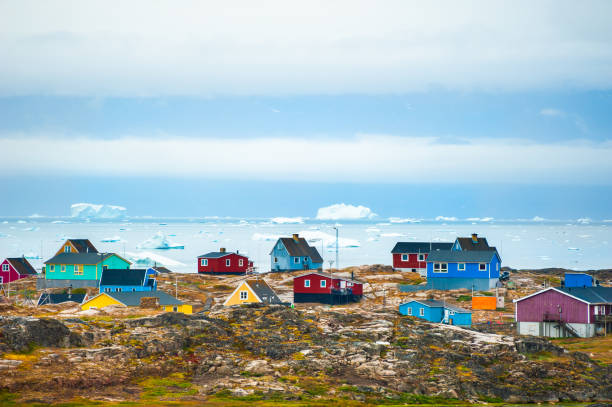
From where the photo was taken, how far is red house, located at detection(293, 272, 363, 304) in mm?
103438

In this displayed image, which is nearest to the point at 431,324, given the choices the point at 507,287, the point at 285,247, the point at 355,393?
the point at 355,393

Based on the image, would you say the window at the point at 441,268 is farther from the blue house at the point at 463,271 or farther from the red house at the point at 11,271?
the red house at the point at 11,271

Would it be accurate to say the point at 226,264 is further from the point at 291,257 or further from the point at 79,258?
the point at 79,258

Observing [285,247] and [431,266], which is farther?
[285,247]

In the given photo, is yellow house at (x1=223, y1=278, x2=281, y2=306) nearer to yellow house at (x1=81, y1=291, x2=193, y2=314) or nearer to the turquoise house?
yellow house at (x1=81, y1=291, x2=193, y2=314)

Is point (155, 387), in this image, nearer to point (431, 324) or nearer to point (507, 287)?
point (431, 324)

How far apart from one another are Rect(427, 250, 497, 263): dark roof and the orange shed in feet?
41.4

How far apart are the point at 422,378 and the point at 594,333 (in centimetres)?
2933

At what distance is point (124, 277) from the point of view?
102 metres

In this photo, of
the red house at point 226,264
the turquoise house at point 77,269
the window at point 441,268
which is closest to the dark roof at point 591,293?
the window at point 441,268

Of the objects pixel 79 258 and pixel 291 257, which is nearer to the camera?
pixel 79 258

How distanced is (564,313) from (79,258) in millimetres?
67037

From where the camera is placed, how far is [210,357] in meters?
61.6

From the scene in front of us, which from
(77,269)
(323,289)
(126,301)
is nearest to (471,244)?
(323,289)
